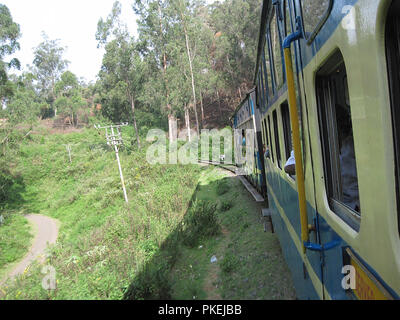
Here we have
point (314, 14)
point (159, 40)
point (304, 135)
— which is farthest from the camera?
point (159, 40)

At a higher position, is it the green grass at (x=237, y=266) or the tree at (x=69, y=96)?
the tree at (x=69, y=96)

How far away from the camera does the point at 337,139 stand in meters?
1.90

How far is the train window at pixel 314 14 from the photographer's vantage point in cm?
153

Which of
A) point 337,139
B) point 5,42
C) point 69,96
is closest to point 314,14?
point 337,139

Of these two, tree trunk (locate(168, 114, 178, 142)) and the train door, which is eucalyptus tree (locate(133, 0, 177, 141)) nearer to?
tree trunk (locate(168, 114, 178, 142))

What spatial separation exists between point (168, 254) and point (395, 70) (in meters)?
7.95

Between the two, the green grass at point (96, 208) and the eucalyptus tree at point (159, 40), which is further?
the eucalyptus tree at point (159, 40)

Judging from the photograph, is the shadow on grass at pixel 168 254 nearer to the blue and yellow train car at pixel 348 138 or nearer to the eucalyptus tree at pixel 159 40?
the blue and yellow train car at pixel 348 138

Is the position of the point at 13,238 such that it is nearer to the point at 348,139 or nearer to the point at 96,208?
the point at 96,208

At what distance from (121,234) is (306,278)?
9820 mm

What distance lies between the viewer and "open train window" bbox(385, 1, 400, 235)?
105cm

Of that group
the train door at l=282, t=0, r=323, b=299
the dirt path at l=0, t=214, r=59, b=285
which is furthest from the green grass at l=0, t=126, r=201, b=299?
the train door at l=282, t=0, r=323, b=299

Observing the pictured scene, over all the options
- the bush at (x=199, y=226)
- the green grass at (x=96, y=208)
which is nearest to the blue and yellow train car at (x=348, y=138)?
the green grass at (x=96, y=208)

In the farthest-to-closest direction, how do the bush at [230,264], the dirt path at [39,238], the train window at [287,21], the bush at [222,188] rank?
the dirt path at [39,238] → the bush at [222,188] → the bush at [230,264] → the train window at [287,21]
